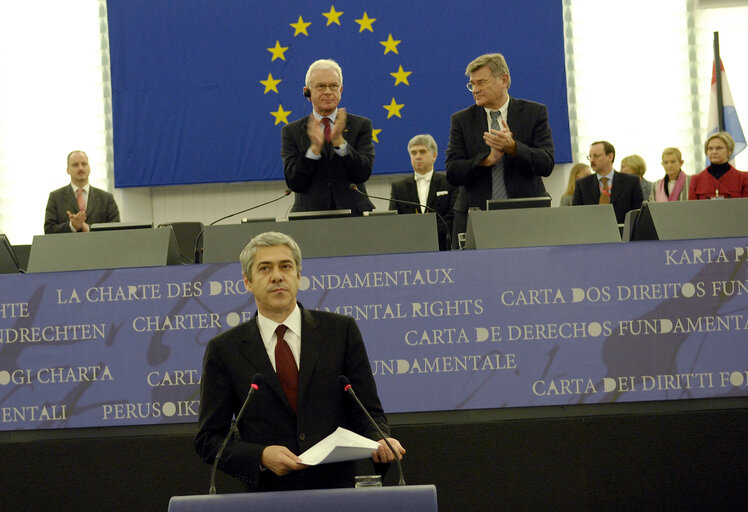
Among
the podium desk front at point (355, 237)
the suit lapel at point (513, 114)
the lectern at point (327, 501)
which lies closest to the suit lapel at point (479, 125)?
the suit lapel at point (513, 114)

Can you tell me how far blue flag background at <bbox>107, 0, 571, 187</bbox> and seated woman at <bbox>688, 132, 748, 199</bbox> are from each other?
265 centimetres

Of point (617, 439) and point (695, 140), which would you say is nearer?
point (617, 439)

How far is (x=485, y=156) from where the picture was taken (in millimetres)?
4594

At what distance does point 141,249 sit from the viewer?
4289 mm

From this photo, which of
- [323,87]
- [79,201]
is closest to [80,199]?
[79,201]

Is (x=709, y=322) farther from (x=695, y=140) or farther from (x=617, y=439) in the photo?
(x=695, y=140)

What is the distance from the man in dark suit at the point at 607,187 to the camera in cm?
620

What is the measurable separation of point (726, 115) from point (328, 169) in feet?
16.9

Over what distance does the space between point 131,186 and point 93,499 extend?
529 centimetres

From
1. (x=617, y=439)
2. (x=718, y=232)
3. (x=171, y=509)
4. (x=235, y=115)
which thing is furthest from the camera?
(x=235, y=115)

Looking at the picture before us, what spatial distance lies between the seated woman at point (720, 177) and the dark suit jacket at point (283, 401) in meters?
3.73

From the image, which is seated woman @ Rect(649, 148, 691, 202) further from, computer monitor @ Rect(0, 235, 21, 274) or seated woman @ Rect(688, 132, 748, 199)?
computer monitor @ Rect(0, 235, 21, 274)

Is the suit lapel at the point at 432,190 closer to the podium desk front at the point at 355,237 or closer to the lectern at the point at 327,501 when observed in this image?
the podium desk front at the point at 355,237

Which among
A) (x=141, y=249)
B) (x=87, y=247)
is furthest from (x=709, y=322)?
(x=87, y=247)
